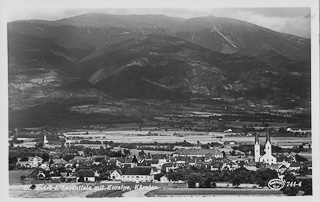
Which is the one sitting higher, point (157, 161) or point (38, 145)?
point (38, 145)

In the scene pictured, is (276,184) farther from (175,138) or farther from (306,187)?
(175,138)

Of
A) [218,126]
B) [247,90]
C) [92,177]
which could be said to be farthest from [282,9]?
[92,177]

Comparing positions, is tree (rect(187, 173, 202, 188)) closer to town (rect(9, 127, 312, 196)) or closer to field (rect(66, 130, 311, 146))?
town (rect(9, 127, 312, 196))

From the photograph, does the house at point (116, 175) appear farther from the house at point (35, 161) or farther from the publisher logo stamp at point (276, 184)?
the publisher logo stamp at point (276, 184)

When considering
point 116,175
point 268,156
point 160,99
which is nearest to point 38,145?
point 116,175

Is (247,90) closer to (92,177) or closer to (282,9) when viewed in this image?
(282,9)

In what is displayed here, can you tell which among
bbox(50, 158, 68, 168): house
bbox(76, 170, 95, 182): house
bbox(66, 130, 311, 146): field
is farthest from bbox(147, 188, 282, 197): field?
bbox(50, 158, 68, 168): house
